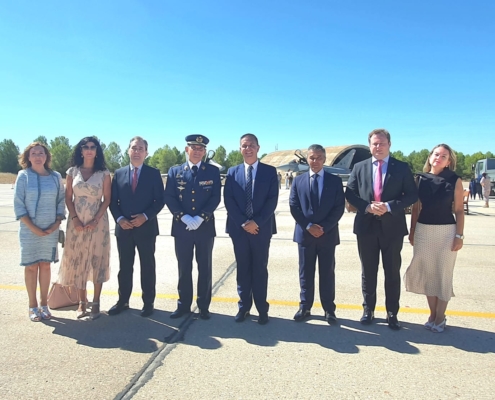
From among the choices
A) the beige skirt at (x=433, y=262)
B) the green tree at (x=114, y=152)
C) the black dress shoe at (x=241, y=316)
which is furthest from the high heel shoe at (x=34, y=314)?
the green tree at (x=114, y=152)

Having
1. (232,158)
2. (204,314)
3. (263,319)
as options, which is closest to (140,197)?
(204,314)

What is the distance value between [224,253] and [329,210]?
141 inches

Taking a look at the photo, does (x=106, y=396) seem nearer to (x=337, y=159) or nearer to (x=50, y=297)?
(x=50, y=297)

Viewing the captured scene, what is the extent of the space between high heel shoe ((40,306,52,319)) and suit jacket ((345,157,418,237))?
3608 mm

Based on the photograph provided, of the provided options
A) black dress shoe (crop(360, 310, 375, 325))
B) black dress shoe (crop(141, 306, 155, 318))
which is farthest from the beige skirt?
black dress shoe (crop(141, 306, 155, 318))

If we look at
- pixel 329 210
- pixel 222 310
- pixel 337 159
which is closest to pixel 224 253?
pixel 222 310

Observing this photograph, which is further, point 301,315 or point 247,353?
point 301,315

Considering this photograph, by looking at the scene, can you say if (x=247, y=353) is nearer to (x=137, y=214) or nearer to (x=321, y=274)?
(x=321, y=274)

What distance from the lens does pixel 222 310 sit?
427 centimetres

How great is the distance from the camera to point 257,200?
4.07m

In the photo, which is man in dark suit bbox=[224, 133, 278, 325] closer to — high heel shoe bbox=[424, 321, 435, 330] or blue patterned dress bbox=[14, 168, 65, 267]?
high heel shoe bbox=[424, 321, 435, 330]

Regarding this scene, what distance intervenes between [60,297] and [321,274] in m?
2.97

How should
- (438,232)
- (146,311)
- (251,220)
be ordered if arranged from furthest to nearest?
(146,311), (251,220), (438,232)

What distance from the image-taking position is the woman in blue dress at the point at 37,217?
3.94 meters
